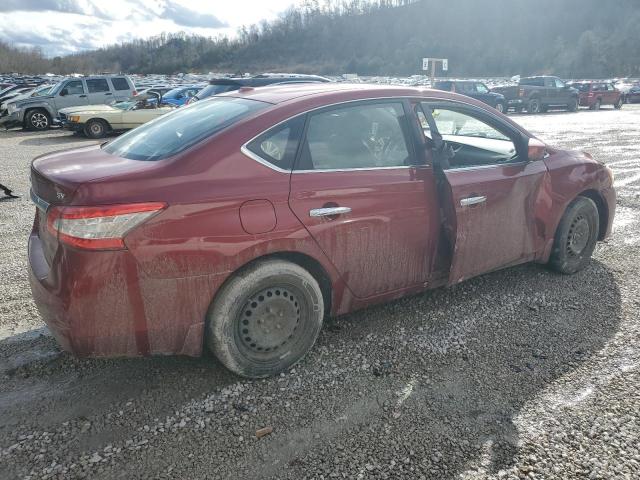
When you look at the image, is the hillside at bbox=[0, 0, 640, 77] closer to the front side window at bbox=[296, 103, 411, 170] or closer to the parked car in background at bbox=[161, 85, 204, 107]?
the parked car in background at bbox=[161, 85, 204, 107]

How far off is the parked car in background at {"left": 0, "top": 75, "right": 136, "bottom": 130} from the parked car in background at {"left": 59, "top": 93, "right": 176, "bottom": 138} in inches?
90.5

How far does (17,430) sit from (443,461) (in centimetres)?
214

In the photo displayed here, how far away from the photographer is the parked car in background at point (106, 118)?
15.3 metres

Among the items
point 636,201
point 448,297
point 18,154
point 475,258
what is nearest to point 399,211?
point 475,258

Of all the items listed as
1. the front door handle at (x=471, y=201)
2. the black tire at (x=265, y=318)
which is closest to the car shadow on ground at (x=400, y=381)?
the black tire at (x=265, y=318)

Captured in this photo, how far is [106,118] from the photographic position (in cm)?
1555

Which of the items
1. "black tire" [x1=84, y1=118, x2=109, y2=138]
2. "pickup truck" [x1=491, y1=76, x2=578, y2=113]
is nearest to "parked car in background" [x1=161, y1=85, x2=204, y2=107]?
"black tire" [x1=84, y1=118, x2=109, y2=138]

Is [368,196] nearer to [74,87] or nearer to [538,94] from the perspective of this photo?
[74,87]

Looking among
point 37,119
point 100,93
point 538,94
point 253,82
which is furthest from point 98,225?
point 538,94

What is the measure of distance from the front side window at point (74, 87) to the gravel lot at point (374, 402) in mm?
16613

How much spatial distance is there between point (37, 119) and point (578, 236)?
744 inches

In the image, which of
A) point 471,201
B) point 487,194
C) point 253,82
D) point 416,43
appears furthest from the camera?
point 416,43

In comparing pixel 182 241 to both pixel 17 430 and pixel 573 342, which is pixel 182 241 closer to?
pixel 17 430

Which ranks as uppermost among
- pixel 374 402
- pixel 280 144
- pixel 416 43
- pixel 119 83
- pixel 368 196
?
pixel 416 43
